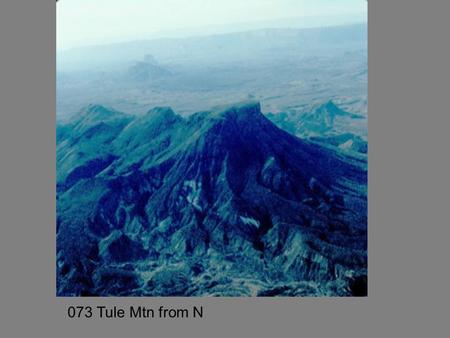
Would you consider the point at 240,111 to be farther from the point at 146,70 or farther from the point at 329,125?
the point at 146,70

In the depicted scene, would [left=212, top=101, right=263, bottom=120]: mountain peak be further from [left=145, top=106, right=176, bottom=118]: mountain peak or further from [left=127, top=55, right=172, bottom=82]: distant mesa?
[left=127, top=55, right=172, bottom=82]: distant mesa

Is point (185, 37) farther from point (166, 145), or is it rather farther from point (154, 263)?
point (154, 263)

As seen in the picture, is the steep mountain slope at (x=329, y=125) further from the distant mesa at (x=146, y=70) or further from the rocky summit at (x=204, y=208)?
the distant mesa at (x=146, y=70)

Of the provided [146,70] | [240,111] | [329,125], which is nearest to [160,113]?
[146,70]

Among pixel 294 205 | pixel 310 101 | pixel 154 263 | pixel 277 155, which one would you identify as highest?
pixel 310 101

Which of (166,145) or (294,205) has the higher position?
(166,145)

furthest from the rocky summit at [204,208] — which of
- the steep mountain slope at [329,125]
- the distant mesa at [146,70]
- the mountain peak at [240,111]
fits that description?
the distant mesa at [146,70]

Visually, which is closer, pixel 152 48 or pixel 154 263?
pixel 154 263

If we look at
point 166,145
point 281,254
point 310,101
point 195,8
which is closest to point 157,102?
point 166,145
